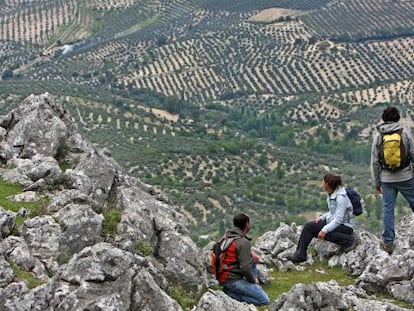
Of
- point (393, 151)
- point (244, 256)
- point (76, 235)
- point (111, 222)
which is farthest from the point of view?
point (393, 151)

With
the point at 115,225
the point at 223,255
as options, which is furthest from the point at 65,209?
the point at 223,255

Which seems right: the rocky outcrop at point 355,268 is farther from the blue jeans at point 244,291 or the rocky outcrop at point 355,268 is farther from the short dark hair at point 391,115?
the short dark hair at point 391,115

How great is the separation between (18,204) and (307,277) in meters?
7.74

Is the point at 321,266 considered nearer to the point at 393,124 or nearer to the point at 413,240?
the point at 413,240

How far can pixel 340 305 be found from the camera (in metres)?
12.4

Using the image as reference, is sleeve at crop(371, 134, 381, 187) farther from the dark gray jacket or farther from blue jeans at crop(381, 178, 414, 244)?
the dark gray jacket

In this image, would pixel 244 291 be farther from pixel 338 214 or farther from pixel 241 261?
pixel 338 214

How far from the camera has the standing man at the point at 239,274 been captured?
45.2 ft

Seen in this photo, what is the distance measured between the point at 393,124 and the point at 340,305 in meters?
4.44

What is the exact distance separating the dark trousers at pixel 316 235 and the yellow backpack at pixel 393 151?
317 cm

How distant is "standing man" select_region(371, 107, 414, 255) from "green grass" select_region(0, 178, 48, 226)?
7.14m

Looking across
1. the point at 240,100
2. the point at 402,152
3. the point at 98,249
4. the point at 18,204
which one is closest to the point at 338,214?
the point at 402,152

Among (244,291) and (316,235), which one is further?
(316,235)

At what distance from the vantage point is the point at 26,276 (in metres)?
11.9
